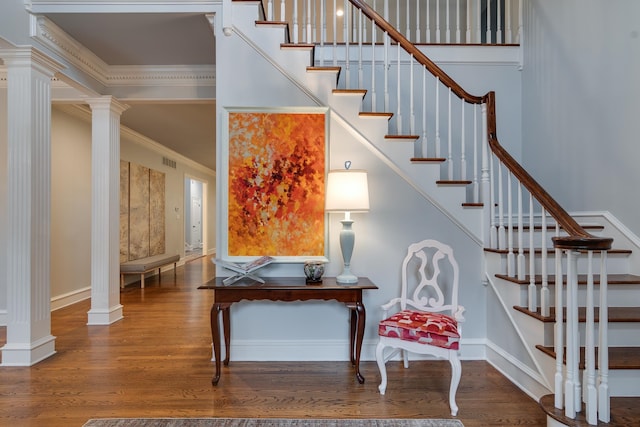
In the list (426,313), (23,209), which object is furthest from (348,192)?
(23,209)

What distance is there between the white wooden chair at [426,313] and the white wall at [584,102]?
138cm

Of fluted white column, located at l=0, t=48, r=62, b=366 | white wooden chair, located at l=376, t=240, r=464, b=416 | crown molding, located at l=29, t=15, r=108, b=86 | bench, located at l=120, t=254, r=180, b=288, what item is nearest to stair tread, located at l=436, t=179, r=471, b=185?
white wooden chair, located at l=376, t=240, r=464, b=416

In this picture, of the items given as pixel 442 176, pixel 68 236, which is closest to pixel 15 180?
pixel 68 236

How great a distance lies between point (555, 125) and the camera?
3.46 metres

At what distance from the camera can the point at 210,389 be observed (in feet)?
8.23

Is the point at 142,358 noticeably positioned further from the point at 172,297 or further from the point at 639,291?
the point at 639,291

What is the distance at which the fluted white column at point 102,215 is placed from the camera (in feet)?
13.2

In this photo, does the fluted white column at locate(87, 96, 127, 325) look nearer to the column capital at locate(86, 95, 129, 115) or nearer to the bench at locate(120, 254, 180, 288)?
the column capital at locate(86, 95, 129, 115)

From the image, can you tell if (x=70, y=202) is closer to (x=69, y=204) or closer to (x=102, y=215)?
→ (x=69, y=204)

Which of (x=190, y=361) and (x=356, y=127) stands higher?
(x=356, y=127)

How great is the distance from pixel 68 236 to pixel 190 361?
3201 mm

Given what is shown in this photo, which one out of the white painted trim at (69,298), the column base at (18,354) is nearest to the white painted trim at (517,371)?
the column base at (18,354)

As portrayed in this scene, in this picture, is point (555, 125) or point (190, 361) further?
point (555, 125)

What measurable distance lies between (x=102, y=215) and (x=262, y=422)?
10.2ft
